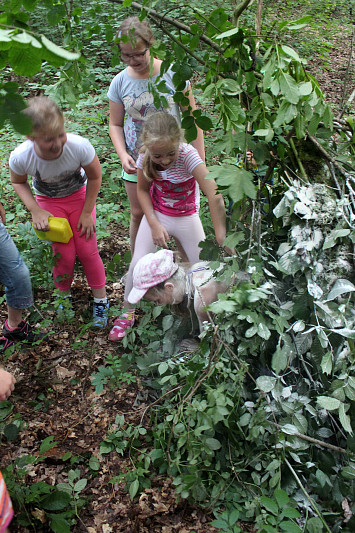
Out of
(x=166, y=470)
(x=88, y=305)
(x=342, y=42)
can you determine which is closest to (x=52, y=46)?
(x=166, y=470)

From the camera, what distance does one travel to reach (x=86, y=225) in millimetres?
2709

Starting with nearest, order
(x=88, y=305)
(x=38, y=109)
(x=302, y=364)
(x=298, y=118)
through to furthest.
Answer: (x=298, y=118) < (x=302, y=364) < (x=38, y=109) < (x=88, y=305)

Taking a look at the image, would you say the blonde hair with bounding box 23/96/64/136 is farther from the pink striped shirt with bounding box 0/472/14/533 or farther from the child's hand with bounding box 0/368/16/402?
the pink striped shirt with bounding box 0/472/14/533

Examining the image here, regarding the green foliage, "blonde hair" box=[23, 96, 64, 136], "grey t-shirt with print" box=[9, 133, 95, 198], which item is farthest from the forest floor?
"blonde hair" box=[23, 96, 64, 136]

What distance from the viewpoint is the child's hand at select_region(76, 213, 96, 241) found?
270 centimetres

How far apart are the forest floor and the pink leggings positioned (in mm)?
310

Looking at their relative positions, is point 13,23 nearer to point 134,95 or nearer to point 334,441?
point 134,95

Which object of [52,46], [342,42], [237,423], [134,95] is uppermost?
[52,46]

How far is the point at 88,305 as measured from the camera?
3.14m

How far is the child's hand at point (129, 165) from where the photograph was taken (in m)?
2.76

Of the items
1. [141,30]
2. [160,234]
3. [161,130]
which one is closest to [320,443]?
[160,234]

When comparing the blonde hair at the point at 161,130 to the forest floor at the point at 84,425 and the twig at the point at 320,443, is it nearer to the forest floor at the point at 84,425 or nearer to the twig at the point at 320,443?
the forest floor at the point at 84,425

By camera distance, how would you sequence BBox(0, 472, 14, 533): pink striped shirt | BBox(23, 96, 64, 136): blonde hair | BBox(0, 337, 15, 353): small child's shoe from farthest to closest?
1. BBox(0, 337, 15, 353): small child's shoe
2. BBox(23, 96, 64, 136): blonde hair
3. BBox(0, 472, 14, 533): pink striped shirt

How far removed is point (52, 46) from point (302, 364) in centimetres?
152
